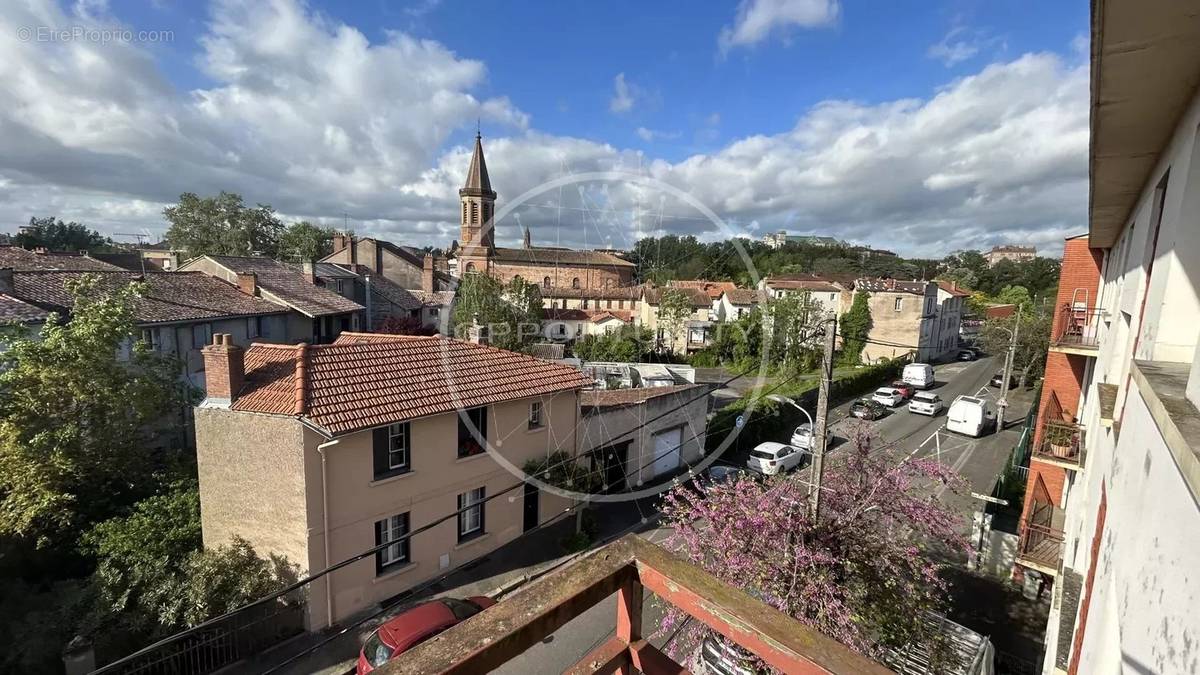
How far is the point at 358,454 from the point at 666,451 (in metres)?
10.4

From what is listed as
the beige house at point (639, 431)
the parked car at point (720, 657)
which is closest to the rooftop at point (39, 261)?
the beige house at point (639, 431)

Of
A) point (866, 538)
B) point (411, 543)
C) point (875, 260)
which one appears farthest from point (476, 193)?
point (875, 260)

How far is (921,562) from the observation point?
7.25m

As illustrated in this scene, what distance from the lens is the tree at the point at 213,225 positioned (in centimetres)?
4484

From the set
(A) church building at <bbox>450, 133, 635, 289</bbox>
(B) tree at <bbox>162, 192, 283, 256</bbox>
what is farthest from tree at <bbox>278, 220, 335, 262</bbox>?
(A) church building at <bbox>450, 133, 635, 289</bbox>

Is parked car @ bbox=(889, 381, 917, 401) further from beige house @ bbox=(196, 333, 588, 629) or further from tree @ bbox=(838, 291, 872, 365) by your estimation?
beige house @ bbox=(196, 333, 588, 629)

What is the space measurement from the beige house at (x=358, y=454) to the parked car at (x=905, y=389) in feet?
78.4

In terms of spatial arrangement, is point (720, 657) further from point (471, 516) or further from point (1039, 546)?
point (471, 516)

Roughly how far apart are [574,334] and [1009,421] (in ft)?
92.8

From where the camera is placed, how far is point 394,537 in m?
11.0

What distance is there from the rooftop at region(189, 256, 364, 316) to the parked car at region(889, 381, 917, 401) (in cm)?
3019

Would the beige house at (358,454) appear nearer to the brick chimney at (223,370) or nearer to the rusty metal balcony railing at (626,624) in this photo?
the brick chimney at (223,370)

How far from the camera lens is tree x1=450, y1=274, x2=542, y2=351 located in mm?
25534

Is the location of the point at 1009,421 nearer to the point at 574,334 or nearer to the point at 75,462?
the point at 574,334
